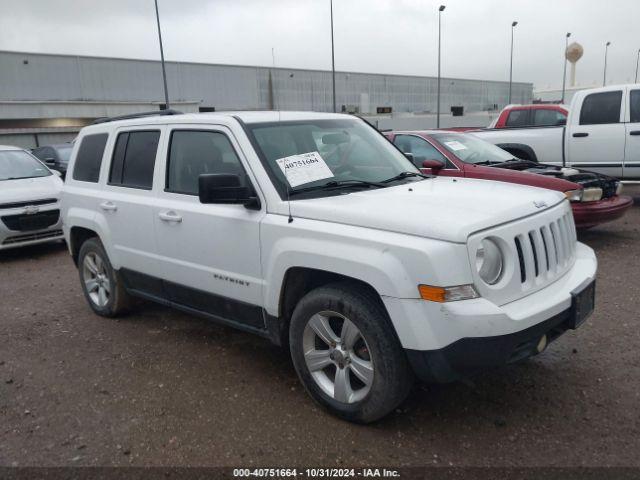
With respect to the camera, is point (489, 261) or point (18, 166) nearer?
point (489, 261)

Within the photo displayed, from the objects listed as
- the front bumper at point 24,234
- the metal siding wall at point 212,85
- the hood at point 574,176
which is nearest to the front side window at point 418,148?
the hood at point 574,176

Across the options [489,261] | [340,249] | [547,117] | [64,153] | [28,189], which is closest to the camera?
[489,261]

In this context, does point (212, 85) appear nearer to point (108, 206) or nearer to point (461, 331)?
point (108, 206)

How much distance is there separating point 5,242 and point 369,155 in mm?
6381

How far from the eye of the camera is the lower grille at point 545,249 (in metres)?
2.90

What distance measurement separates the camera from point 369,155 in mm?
4117

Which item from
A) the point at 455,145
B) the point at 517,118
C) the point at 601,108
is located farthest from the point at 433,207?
the point at 517,118

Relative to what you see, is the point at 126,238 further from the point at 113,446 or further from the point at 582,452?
the point at 582,452

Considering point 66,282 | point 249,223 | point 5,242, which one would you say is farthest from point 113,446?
point 5,242

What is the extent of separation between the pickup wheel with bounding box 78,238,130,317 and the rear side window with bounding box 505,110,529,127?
9.37 metres

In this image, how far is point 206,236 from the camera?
3.72 m

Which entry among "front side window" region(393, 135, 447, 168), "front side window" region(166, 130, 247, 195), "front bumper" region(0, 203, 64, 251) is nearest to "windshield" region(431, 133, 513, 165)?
"front side window" region(393, 135, 447, 168)

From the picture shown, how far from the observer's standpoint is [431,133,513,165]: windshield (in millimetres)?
7188

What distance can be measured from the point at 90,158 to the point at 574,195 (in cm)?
551
